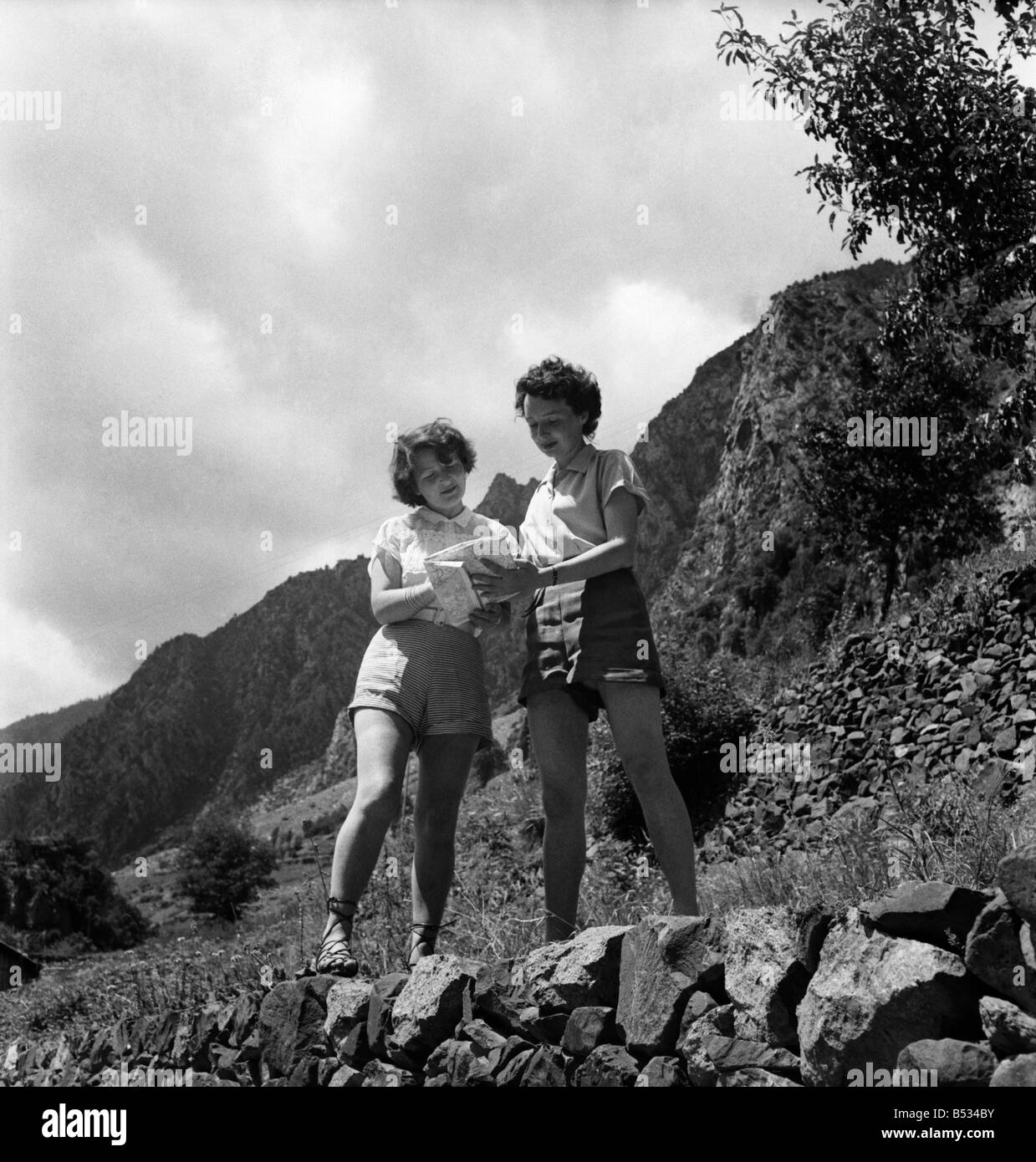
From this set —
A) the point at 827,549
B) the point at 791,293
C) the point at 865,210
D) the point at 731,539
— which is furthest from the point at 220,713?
the point at 865,210

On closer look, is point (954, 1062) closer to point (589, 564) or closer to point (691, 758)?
point (589, 564)

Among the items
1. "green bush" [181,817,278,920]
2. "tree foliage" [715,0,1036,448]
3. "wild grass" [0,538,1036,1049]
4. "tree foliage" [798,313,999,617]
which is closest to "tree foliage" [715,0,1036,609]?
"tree foliage" [715,0,1036,448]

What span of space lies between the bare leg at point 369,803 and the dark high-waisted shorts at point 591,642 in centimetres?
45

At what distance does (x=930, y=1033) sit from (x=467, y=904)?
440 centimetres

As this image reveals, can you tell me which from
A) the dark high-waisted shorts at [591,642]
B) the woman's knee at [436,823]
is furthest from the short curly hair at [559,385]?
the woman's knee at [436,823]

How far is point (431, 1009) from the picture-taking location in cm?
297

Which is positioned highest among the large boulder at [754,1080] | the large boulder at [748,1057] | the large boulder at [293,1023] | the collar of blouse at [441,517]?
the collar of blouse at [441,517]

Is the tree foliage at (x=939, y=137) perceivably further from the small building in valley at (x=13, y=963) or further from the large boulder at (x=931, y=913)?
the small building in valley at (x=13, y=963)

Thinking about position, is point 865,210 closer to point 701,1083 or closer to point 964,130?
point 964,130

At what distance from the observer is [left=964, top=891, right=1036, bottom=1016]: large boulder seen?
1786mm

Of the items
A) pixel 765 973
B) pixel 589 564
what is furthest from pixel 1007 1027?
pixel 589 564

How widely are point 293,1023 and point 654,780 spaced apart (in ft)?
4.86

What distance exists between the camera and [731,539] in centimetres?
6838

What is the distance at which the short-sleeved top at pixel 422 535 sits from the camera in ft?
11.8
